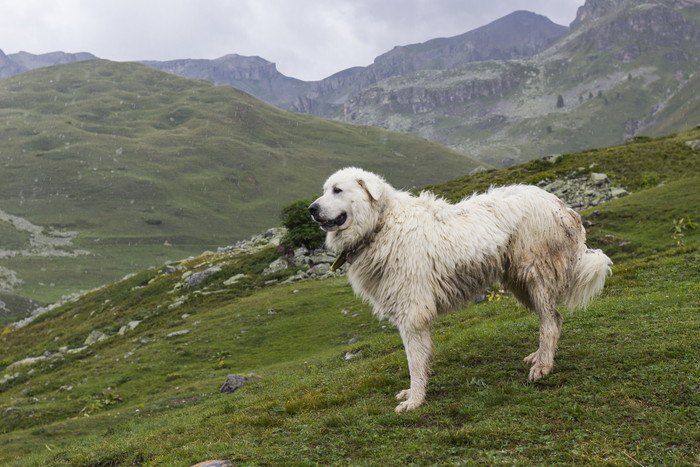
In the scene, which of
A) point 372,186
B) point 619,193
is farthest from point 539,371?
point 619,193

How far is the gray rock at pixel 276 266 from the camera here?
47.5 metres

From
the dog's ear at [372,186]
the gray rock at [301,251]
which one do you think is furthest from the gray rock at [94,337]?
the dog's ear at [372,186]

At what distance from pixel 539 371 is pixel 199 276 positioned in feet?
144

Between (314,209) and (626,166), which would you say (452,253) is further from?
(626,166)

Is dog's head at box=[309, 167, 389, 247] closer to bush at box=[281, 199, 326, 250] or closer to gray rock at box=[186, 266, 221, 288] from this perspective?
bush at box=[281, 199, 326, 250]

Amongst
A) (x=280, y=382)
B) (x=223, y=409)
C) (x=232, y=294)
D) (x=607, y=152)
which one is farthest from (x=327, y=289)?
(x=607, y=152)

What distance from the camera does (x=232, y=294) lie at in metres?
44.7

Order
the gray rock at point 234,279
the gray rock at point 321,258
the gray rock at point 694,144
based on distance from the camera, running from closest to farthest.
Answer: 1. the gray rock at point 321,258
2. the gray rock at point 234,279
3. the gray rock at point 694,144

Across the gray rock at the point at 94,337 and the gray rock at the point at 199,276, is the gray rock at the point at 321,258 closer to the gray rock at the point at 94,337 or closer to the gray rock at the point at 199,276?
the gray rock at the point at 199,276

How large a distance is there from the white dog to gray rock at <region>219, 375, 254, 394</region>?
41.8ft

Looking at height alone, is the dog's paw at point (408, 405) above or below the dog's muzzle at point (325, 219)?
below

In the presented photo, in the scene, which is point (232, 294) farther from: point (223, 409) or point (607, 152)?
point (607, 152)

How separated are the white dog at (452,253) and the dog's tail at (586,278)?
0.02 metres

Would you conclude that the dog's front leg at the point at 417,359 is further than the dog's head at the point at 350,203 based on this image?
No
